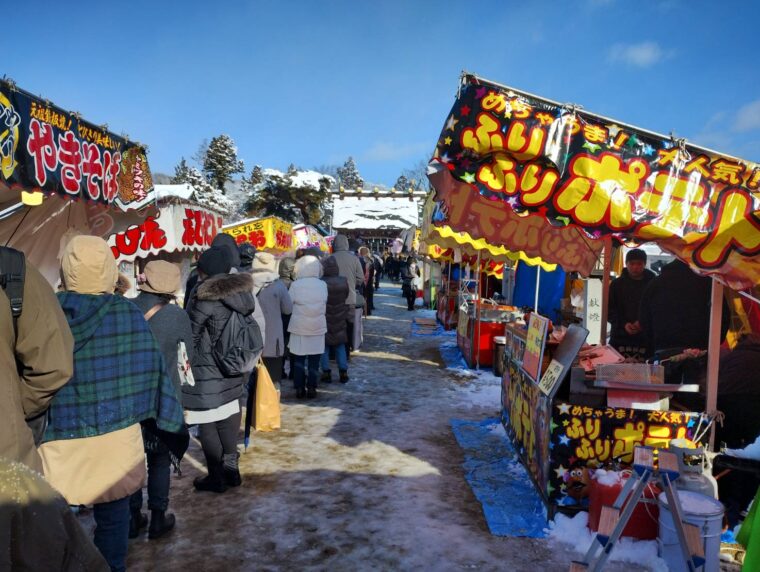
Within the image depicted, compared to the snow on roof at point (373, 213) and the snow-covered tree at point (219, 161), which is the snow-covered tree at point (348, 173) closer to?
the snow-covered tree at point (219, 161)

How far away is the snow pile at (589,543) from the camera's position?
346 cm

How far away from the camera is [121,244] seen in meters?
6.80

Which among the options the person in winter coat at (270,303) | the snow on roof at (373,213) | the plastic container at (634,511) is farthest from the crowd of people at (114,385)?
the snow on roof at (373,213)

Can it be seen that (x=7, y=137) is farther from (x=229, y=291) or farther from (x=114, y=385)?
(x=114, y=385)

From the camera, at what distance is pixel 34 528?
41.3 inches

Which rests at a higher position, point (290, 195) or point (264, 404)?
point (290, 195)

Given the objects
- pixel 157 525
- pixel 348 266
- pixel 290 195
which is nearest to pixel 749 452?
pixel 157 525

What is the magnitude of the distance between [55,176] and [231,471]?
118 inches

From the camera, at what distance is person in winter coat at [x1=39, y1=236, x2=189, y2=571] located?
2.50m

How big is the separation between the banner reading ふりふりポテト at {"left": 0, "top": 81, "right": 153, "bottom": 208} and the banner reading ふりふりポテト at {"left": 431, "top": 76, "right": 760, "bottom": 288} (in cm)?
315

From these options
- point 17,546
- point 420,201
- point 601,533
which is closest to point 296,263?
point 601,533

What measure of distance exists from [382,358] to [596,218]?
7.91 meters

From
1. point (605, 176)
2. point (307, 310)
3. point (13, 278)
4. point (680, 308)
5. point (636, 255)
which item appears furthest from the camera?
point (307, 310)

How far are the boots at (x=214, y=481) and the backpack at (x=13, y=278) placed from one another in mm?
2769
